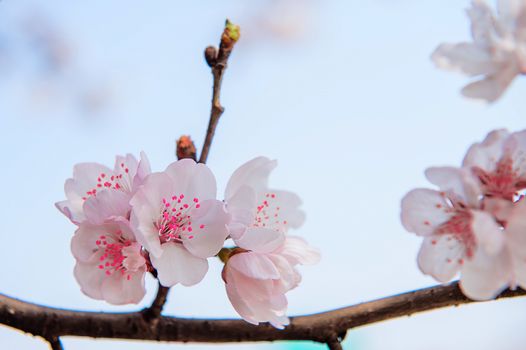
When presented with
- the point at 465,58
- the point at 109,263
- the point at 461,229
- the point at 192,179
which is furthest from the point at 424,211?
the point at 109,263

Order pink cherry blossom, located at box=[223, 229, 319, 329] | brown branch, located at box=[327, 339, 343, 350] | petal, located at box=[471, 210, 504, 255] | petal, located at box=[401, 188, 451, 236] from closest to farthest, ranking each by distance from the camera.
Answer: petal, located at box=[471, 210, 504, 255], petal, located at box=[401, 188, 451, 236], pink cherry blossom, located at box=[223, 229, 319, 329], brown branch, located at box=[327, 339, 343, 350]

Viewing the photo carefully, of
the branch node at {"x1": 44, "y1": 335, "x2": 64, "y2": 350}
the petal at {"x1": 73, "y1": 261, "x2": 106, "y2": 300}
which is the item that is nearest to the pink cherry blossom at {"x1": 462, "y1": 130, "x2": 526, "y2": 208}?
the petal at {"x1": 73, "y1": 261, "x2": 106, "y2": 300}

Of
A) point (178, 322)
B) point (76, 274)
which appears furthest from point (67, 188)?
point (178, 322)

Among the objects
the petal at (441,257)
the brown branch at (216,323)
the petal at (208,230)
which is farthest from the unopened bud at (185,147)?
the petal at (441,257)

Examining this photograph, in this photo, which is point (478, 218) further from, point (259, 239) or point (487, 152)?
point (259, 239)

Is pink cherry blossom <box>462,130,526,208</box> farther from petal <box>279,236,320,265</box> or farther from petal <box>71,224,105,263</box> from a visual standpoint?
petal <box>71,224,105,263</box>

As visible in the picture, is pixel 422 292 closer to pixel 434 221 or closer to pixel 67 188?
pixel 434 221
